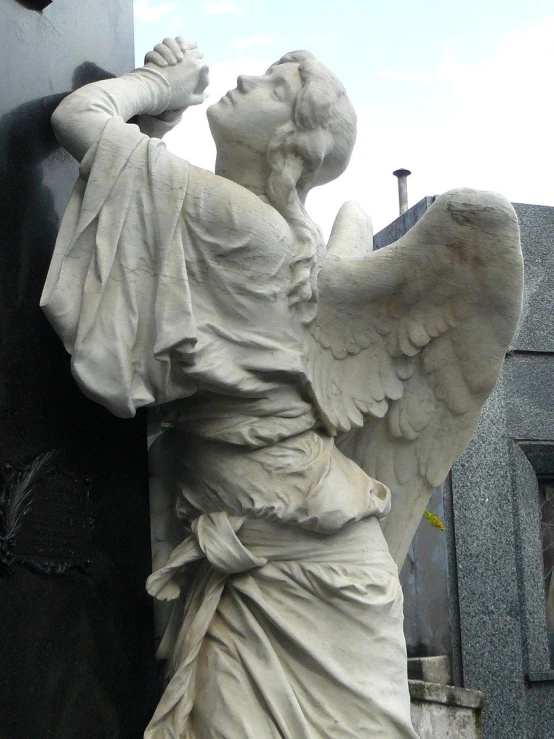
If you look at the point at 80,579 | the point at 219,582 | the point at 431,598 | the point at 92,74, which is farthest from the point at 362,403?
the point at 431,598

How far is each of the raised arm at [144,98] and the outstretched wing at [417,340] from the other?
0.76m

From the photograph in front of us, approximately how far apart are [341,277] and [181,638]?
1211mm

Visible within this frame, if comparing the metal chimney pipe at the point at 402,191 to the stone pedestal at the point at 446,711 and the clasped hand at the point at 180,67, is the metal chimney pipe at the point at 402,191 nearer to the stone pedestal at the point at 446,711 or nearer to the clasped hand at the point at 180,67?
the stone pedestal at the point at 446,711

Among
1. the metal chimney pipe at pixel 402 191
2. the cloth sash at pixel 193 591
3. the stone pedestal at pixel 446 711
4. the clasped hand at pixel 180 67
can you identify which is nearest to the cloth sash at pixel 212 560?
the cloth sash at pixel 193 591

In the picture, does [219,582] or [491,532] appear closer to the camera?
[219,582]

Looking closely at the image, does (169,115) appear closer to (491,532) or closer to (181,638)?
(181,638)

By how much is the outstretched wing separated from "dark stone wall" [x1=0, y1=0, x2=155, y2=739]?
0.74 metres

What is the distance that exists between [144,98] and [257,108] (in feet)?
1.22

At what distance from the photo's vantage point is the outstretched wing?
3082 millimetres

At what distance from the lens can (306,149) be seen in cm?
314

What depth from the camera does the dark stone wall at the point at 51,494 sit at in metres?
2.80

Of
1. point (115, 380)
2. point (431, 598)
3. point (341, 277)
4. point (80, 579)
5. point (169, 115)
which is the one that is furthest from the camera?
point (431, 598)

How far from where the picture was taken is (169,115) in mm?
3496

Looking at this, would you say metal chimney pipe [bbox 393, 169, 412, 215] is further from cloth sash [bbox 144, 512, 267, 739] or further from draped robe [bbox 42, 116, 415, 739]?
cloth sash [bbox 144, 512, 267, 739]
